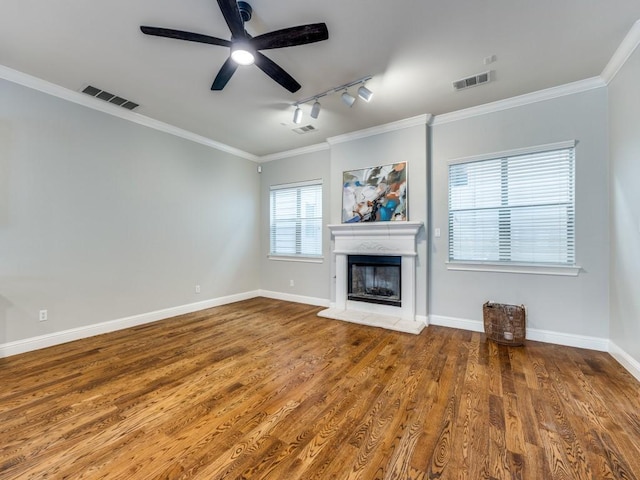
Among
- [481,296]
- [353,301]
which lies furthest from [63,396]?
[481,296]

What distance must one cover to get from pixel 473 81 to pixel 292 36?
217cm

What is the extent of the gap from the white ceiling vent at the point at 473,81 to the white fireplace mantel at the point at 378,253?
5.63 feet

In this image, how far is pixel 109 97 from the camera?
3.47 metres

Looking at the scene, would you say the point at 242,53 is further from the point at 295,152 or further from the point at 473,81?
the point at 295,152

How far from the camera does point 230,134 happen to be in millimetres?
4707

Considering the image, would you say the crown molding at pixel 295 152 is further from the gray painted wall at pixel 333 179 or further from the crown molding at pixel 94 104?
the crown molding at pixel 94 104

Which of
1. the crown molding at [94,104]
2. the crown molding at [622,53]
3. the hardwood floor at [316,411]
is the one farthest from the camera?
the crown molding at [94,104]

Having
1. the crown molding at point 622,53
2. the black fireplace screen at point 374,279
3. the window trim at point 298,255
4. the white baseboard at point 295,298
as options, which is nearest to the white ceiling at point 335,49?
the crown molding at point 622,53

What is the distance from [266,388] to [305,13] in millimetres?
3051

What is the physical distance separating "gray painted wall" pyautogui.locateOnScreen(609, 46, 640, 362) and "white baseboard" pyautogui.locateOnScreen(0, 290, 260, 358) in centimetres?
535

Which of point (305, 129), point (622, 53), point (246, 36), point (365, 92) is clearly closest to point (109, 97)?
point (246, 36)

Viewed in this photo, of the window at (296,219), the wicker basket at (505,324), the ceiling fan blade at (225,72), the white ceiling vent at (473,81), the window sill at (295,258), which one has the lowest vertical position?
the wicker basket at (505,324)

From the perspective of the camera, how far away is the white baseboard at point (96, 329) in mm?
2988

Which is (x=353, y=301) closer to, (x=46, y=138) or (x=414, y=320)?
(x=414, y=320)
